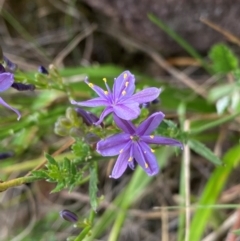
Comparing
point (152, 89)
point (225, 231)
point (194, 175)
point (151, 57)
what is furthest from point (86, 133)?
point (151, 57)

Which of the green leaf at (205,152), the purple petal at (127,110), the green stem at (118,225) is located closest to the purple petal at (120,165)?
the purple petal at (127,110)

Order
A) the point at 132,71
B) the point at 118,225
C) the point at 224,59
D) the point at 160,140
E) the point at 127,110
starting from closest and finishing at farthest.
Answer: the point at 127,110 → the point at 160,140 → the point at 224,59 → the point at 118,225 → the point at 132,71

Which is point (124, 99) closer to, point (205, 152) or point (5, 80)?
point (5, 80)

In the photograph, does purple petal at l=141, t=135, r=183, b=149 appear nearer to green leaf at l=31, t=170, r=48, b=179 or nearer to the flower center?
the flower center

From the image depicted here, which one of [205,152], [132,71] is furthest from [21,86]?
[132,71]

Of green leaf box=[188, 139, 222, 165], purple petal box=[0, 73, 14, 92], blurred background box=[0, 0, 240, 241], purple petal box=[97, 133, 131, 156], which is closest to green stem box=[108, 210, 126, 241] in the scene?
blurred background box=[0, 0, 240, 241]
